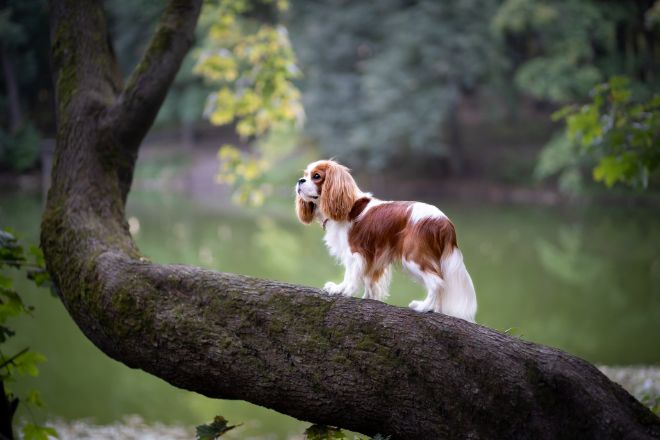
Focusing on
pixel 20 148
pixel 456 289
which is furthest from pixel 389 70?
pixel 456 289

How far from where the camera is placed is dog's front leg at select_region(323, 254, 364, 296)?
2.60 metres

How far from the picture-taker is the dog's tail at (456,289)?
2.60 metres

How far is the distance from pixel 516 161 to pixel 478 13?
5920 mm

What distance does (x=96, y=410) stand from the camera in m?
6.41

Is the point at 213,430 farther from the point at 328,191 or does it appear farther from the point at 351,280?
the point at 328,191

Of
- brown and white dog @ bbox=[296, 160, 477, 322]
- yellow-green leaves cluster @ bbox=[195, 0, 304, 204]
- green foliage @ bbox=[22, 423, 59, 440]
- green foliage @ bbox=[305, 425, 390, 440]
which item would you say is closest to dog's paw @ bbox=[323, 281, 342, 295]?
brown and white dog @ bbox=[296, 160, 477, 322]

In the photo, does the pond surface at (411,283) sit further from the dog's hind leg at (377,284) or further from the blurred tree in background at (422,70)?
the blurred tree in background at (422,70)

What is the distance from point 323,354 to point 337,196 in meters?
0.77

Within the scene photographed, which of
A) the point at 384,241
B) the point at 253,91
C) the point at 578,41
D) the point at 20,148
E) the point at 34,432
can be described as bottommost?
the point at 34,432

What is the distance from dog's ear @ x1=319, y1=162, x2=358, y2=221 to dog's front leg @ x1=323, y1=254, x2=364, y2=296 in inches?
8.2

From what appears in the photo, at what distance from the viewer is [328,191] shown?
2.78 metres

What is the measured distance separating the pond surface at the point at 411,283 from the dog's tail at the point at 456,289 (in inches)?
11.8

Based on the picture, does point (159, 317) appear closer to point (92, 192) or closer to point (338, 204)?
point (338, 204)

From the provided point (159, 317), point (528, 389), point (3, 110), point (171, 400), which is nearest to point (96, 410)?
point (171, 400)
